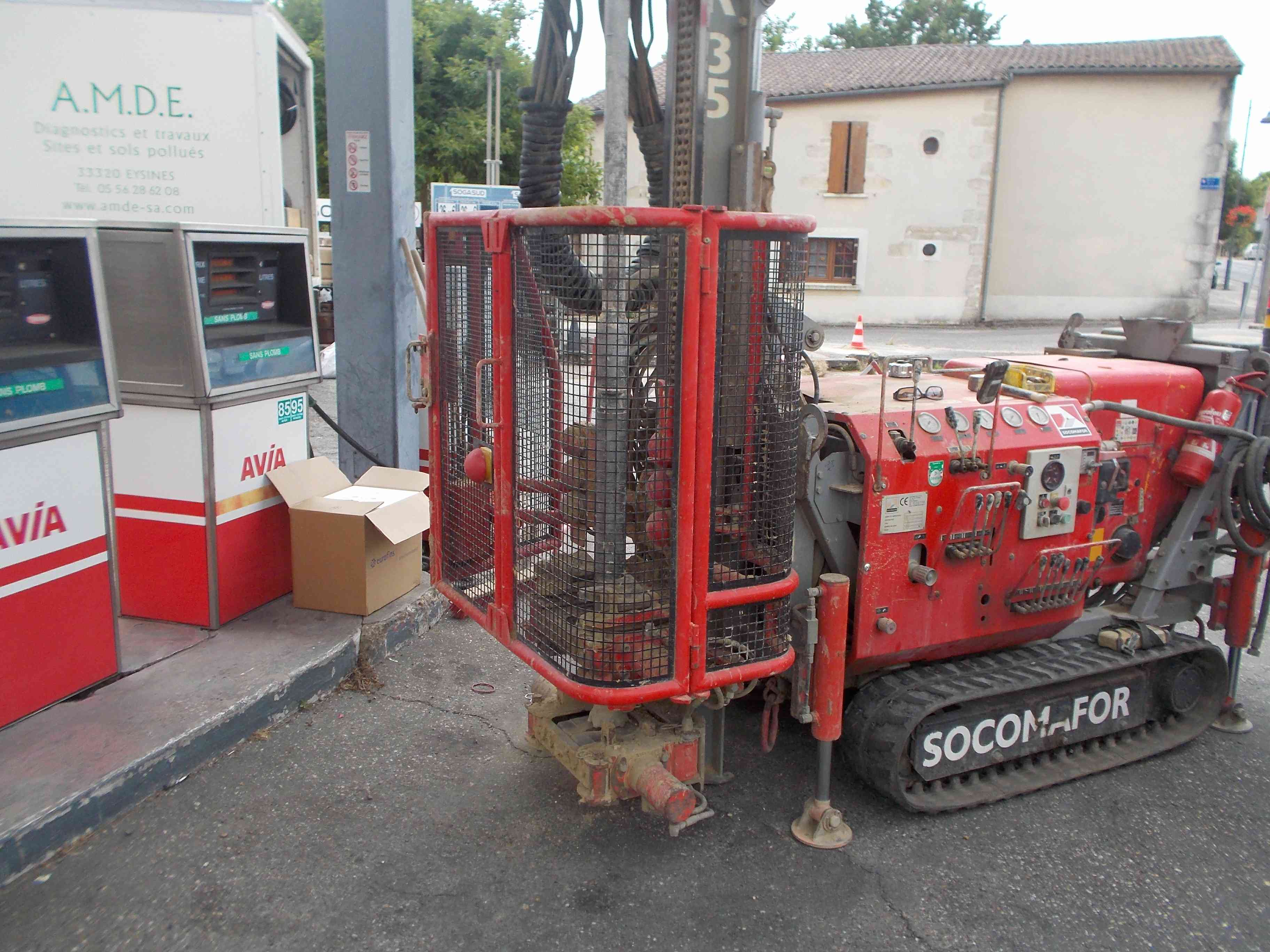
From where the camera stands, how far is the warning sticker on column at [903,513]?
3771 mm

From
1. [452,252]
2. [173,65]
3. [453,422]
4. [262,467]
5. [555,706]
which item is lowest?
[555,706]

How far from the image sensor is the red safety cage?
297 centimetres

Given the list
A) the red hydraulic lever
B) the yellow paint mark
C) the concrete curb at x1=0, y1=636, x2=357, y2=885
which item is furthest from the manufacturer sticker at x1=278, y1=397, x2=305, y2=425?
the red hydraulic lever

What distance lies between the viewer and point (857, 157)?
86.5ft

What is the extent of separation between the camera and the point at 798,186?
87.8 ft

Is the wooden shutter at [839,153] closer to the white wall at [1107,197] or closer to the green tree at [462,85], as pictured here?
the white wall at [1107,197]

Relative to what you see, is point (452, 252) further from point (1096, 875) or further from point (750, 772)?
point (1096, 875)

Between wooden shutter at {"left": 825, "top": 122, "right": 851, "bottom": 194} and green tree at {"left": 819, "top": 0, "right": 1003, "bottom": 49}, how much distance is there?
26.0 meters

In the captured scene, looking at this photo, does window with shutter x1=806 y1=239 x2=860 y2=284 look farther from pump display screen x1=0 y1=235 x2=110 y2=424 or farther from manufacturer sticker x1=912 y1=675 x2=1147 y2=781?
pump display screen x1=0 y1=235 x2=110 y2=424

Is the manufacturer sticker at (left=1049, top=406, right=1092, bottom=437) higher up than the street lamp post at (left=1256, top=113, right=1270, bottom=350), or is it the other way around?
the street lamp post at (left=1256, top=113, right=1270, bottom=350)

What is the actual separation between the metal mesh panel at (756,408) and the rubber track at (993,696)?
36.3 inches

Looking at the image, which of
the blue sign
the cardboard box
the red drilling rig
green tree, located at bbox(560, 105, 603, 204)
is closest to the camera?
the red drilling rig

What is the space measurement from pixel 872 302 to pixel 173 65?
23258mm

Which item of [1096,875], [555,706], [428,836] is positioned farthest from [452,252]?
[1096,875]
